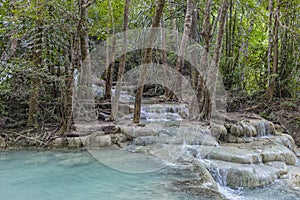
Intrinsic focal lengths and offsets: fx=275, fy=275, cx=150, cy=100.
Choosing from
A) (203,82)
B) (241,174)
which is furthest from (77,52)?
(241,174)

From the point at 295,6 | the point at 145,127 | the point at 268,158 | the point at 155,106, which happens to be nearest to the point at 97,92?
the point at 155,106

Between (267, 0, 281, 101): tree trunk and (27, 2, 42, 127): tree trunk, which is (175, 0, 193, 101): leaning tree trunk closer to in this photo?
(267, 0, 281, 101): tree trunk

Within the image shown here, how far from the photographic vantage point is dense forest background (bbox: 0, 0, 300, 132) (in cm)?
574

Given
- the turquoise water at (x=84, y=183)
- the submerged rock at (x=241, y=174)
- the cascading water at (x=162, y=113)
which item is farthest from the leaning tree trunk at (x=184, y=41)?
the turquoise water at (x=84, y=183)

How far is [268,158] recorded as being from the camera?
17.3 feet

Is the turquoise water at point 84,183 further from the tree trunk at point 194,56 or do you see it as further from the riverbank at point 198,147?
the tree trunk at point 194,56

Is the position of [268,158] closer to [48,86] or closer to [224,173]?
[224,173]

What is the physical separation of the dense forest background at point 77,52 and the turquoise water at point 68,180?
1.21m

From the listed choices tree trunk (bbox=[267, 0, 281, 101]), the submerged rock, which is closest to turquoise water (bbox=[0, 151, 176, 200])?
the submerged rock

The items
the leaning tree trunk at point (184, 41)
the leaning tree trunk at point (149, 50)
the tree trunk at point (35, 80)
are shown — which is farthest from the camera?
the leaning tree trunk at point (184, 41)

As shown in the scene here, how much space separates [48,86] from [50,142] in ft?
5.25

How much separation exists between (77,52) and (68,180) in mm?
2987

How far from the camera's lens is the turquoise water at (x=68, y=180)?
3.70 metres

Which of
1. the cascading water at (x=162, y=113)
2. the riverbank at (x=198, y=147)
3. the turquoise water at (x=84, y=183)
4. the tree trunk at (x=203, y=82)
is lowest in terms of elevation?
the turquoise water at (x=84, y=183)
